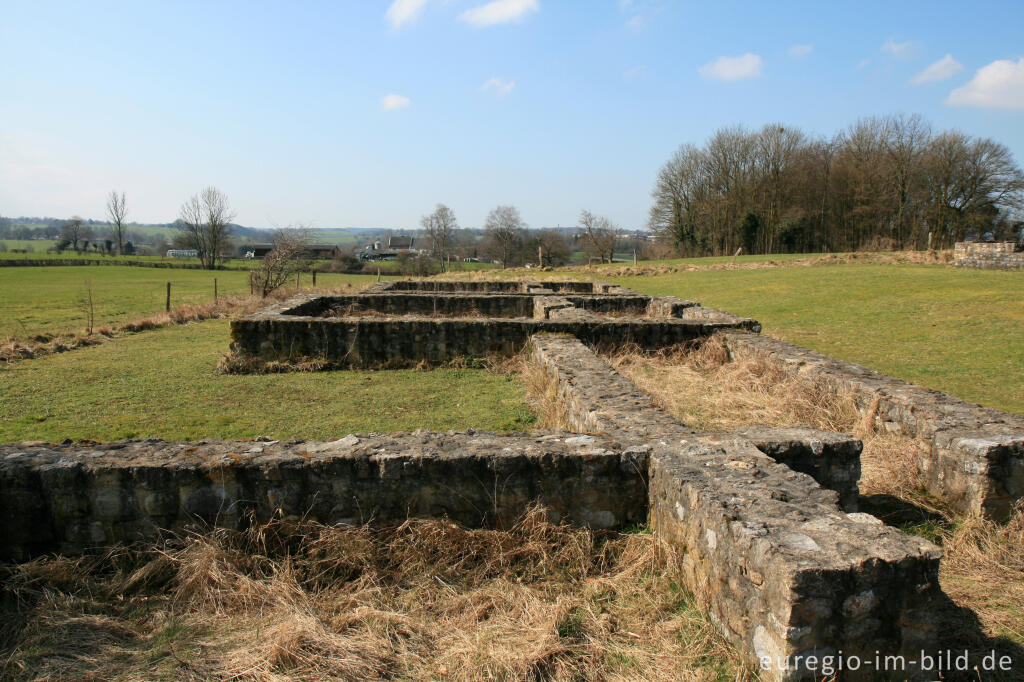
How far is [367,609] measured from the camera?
305 cm

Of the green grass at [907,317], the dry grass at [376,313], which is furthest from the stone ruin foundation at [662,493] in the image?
the dry grass at [376,313]

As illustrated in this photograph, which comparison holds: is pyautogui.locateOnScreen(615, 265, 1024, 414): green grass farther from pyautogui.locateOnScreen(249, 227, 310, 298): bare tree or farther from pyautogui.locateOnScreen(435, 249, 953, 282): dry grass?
pyautogui.locateOnScreen(249, 227, 310, 298): bare tree

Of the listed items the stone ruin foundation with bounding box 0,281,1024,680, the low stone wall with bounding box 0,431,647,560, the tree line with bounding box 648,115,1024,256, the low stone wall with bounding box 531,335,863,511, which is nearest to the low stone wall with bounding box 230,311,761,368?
the low stone wall with bounding box 531,335,863,511

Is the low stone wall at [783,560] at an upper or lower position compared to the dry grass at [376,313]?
lower

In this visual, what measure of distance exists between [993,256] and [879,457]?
883 inches

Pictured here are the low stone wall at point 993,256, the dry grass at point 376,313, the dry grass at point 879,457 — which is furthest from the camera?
the low stone wall at point 993,256

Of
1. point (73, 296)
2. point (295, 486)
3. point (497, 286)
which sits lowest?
point (295, 486)

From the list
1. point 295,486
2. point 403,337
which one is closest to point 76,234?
point 403,337

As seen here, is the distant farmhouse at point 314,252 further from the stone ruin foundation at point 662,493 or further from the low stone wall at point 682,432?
the stone ruin foundation at point 662,493

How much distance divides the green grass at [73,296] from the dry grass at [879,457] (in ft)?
44.5

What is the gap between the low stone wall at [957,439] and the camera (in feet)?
13.3

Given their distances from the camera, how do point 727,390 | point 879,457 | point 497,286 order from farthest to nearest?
point 497,286 → point 727,390 → point 879,457

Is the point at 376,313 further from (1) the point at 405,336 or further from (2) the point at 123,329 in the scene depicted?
(2) the point at 123,329

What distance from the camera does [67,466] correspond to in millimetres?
3543
